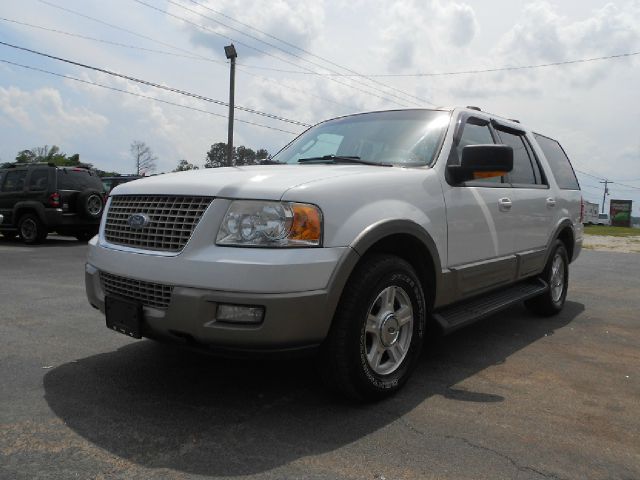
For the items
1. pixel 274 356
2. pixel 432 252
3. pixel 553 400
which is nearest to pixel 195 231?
pixel 274 356

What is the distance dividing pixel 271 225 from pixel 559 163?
4.28 meters

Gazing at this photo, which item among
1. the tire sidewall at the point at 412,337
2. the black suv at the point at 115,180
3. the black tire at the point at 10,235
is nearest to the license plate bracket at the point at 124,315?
the tire sidewall at the point at 412,337


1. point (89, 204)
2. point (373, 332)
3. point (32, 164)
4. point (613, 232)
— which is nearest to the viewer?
point (373, 332)

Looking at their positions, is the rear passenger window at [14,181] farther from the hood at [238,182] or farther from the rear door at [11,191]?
the hood at [238,182]

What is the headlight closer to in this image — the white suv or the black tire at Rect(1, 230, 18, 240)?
the white suv

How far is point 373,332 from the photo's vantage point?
3082 mm

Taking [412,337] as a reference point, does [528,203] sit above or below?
above

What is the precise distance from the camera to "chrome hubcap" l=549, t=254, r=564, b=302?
18.1ft

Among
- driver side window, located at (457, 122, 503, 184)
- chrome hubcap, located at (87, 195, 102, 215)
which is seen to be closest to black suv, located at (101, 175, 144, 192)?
chrome hubcap, located at (87, 195, 102, 215)

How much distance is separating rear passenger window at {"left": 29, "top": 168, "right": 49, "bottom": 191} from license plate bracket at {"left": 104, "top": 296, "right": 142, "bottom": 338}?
10.8 metres

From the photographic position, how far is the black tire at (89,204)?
12344 mm

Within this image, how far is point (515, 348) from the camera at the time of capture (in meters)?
4.40

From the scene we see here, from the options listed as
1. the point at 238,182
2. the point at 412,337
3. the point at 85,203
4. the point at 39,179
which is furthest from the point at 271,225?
the point at 39,179

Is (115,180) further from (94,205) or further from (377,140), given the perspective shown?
(377,140)
